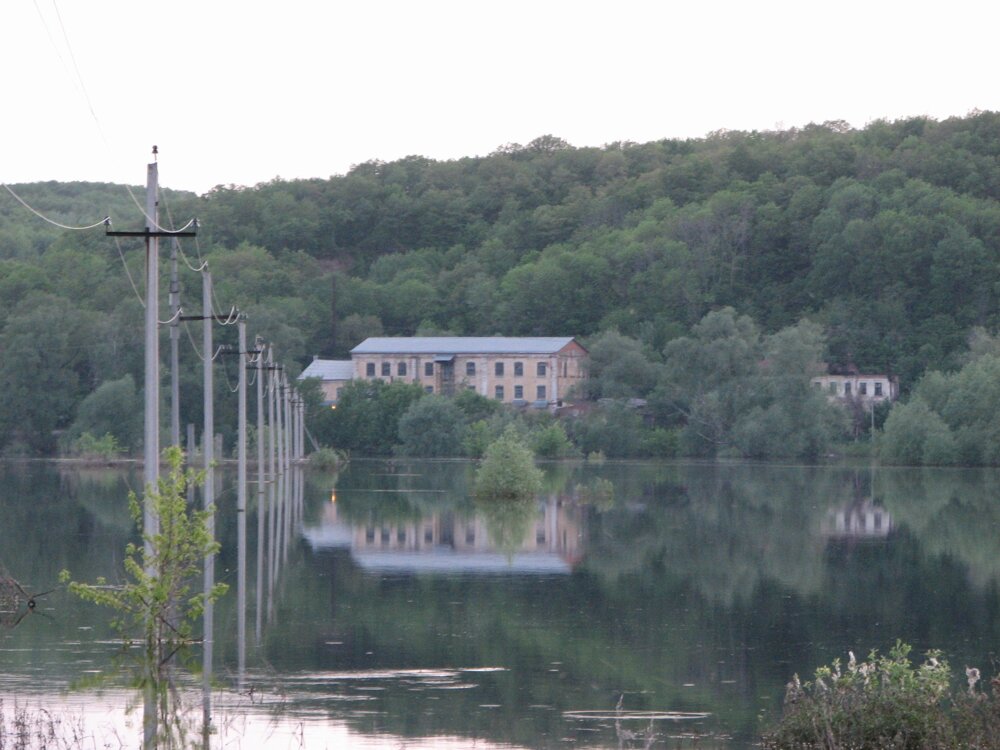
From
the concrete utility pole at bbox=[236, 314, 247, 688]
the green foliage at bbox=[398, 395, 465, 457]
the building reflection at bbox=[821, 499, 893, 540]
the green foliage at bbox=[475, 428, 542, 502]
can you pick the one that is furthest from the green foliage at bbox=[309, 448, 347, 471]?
the building reflection at bbox=[821, 499, 893, 540]

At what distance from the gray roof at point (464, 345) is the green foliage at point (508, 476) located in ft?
215

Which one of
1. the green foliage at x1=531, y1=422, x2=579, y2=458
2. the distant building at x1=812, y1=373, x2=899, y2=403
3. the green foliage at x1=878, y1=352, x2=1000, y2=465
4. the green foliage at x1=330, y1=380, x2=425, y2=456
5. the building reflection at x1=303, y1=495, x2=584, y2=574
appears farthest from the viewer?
the distant building at x1=812, y1=373, x2=899, y2=403

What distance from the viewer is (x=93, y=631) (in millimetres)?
17922

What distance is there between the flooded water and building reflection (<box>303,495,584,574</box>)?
0.29 ft

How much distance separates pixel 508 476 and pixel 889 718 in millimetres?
36640

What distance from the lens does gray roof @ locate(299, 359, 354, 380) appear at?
4562 inches

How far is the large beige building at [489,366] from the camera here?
11381 centimetres

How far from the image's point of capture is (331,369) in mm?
116938

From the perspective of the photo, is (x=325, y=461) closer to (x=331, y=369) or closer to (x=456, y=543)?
(x=331, y=369)

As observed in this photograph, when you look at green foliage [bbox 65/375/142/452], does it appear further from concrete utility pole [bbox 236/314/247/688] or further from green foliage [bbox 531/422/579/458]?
concrete utility pole [bbox 236/314/247/688]

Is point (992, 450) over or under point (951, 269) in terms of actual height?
under

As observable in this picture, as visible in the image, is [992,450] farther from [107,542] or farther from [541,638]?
[541,638]

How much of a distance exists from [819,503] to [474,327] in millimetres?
85556

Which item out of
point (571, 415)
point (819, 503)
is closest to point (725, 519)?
point (819, 503)
